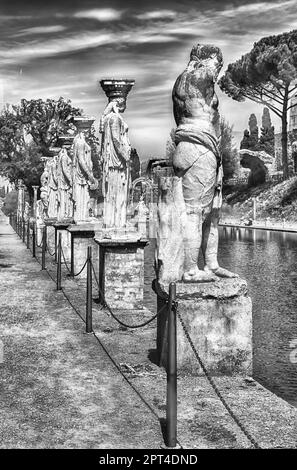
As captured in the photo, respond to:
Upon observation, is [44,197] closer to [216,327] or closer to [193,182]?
[193,182]

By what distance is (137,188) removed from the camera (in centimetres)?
4916

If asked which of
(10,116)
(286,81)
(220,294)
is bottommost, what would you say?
(220,294)

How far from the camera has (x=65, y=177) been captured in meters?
15.7

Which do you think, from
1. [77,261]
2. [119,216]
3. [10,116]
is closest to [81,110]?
[10,116]

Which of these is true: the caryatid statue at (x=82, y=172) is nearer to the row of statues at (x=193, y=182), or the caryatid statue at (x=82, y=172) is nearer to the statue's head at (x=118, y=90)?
the statue's head at (x=118, y=90)

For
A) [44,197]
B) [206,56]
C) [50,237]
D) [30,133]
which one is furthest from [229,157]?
[206,56]

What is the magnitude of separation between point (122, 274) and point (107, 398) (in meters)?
4.11

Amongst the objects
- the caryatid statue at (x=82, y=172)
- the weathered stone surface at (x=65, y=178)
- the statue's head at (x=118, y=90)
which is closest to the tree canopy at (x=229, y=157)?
the weathered stone surface at (x=65, y=178)

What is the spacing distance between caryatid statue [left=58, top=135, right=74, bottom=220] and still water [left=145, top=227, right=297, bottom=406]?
2.85 metres

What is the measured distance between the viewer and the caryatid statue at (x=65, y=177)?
50.2ft

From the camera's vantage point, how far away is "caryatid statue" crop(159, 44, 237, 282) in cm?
521

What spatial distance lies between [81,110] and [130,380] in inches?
1342

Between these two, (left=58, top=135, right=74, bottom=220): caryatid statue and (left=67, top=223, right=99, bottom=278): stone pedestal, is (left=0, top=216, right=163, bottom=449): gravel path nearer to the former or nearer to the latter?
(left=67, top=223, right=99, bottom=278): stone pedestal
